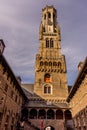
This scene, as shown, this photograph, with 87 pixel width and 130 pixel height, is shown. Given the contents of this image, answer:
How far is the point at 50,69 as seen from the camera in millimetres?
43594

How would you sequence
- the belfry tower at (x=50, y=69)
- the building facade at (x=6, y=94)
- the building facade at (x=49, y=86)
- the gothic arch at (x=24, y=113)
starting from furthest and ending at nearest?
the belfry tower at (x=50, y=69) < the gothic arch at (x=24, y=113) < the building facade at (x=49, y=86) < the building facade at (x=6, y=94)

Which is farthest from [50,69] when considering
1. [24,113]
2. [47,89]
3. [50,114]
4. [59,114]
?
[24,113]

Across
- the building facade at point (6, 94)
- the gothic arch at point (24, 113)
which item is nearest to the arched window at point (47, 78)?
the gothic arch at point (24, 113)

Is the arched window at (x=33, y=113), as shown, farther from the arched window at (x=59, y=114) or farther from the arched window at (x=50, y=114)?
the arched window at (x=59, y=114)

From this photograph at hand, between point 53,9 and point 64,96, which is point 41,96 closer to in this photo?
point 64,96

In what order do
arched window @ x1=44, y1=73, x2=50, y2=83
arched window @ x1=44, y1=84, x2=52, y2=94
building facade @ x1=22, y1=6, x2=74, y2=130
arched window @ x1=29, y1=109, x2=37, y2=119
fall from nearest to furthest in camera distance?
building facade @ x1=22, y1=6, x2=74, y2=130
arched window @ x1=29, y1=109, x2=37, y2=119
arched window @ x1=44, y1=84, x2=52, y2=94
arched window @ x1=44, y1=73, x2=50, y2=83

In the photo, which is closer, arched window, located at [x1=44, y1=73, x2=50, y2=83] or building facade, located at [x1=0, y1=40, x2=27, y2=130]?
building facade, located at [x1=0, y1=40, x2=27, y2=130]

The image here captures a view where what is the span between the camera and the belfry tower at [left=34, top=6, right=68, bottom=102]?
4092 centimetres

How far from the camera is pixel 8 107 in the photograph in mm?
23203

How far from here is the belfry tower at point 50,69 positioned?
40.9 metres

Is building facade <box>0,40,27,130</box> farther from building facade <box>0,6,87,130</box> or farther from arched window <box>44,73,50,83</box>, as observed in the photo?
arched window <box>44,73,50,83</box>

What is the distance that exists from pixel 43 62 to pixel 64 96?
472 inches

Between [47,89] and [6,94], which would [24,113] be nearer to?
→ [47,89]

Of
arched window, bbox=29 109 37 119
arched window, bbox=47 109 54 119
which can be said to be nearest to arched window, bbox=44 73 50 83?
arched window, bbox=47 109 54 119
